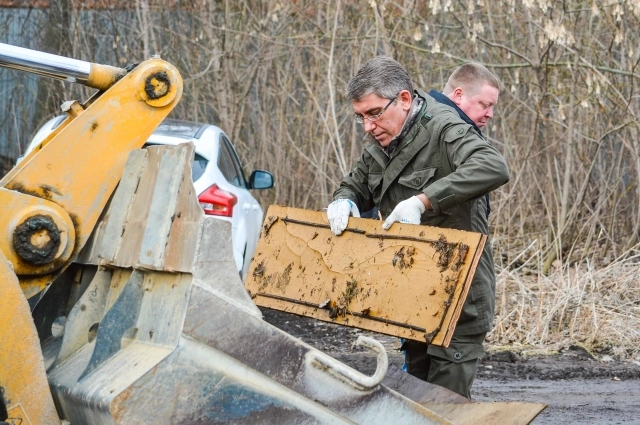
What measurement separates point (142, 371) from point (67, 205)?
2.53ft

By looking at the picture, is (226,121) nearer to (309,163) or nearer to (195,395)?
(309,163)

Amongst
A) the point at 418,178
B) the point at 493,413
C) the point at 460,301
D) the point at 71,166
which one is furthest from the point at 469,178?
the point at 71,166

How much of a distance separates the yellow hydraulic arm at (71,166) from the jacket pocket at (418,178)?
116cm

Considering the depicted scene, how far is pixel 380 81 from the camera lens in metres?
4.15

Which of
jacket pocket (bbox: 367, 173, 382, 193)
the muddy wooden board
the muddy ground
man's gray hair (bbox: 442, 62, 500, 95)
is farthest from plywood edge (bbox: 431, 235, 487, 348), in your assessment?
the muddy ground

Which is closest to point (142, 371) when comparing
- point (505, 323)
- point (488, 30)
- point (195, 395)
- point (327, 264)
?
point (195, 395)

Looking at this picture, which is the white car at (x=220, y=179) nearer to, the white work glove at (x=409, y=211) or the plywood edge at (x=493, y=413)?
the white work glove at (x=409, y=211)

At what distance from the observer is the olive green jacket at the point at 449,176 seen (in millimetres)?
3889

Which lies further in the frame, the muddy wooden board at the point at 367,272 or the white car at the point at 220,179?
the white car at the point at 220,179

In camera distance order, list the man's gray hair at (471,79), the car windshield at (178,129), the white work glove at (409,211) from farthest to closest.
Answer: the car windshield at (178,129), the man's gray hair at (471,79), the white work glove at (409,211)

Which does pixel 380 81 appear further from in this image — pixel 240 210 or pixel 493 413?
pixel 240 210

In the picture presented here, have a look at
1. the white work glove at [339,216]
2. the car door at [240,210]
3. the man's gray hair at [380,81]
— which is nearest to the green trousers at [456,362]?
the white work glove at [339,216]

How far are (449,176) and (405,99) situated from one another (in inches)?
18.5

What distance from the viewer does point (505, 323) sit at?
8.93 metres
